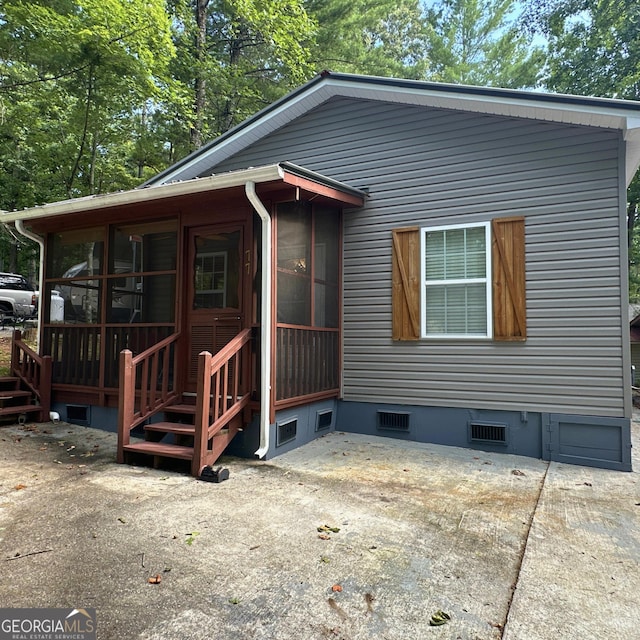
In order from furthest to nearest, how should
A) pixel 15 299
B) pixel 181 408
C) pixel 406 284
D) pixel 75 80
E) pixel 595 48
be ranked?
1. pixel 15 299
2. pixel 595 48
3. pixel 75 80
4. pixel 406 284
5. pixel 181 408

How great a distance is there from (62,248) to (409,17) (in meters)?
18.5

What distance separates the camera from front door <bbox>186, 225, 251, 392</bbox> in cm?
523

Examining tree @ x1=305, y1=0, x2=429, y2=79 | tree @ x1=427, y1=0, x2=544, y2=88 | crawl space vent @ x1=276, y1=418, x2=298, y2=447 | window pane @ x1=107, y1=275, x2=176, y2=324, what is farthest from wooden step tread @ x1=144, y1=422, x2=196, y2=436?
tree @ x1=427, y1=0, x2=544, y2=88

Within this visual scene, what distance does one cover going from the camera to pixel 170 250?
18.7ft

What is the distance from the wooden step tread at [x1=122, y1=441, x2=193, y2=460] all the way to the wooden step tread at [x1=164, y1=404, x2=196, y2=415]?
0.44 metres

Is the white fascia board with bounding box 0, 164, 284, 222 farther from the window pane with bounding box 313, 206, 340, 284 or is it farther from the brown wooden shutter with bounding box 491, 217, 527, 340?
the brown wooden shutter with bounding box 491, 217, 527, 340

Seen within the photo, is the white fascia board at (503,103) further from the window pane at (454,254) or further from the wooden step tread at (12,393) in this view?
the wooden step tread at (12,393)

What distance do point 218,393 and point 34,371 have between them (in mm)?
3597

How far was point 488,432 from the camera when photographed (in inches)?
207

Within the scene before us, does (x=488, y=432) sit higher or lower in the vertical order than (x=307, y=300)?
lower

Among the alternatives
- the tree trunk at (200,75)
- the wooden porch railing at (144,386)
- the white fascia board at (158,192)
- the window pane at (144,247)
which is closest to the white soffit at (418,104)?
the window pane at (144,247)

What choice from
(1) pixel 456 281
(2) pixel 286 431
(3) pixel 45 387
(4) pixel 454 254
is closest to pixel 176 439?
(2) pixel 286 431

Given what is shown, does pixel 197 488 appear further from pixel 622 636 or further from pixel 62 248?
pixel 62 248

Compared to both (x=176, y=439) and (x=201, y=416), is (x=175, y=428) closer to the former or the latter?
(x=176, y=439)
